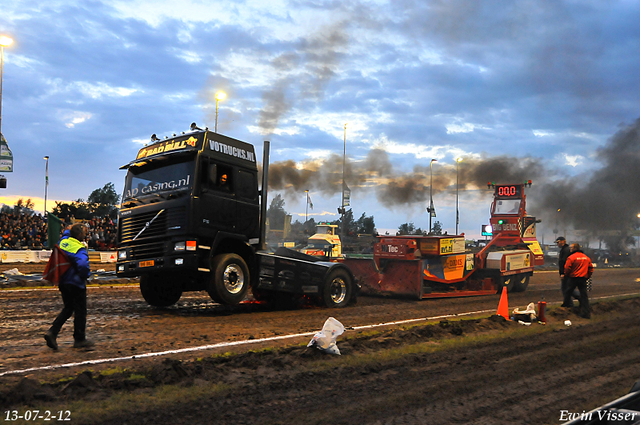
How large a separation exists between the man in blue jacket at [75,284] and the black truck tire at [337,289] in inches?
230

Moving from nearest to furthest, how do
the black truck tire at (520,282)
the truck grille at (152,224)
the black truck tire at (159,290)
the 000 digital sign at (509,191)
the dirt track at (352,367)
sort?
1. the dirt track at (352,367)
2. the truck grille at (152,224)
3. the black truck tire at (159,290)
4. the black truck tire at (520,282)
5. the 000 digital sign at (509,191)

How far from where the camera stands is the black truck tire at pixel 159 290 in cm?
1027

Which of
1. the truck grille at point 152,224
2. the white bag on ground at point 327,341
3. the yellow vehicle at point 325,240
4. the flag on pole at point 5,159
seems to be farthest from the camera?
the yellow vehicle at point 325,240

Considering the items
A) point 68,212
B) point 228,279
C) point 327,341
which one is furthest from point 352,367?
point 68,212

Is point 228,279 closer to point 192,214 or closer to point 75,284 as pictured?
point 192,214

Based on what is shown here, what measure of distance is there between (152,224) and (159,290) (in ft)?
6.39

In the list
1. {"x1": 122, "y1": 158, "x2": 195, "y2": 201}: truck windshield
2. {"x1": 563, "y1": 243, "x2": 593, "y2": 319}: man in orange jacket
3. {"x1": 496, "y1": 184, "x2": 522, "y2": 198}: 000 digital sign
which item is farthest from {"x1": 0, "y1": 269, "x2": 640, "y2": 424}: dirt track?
{"x1": 496, "y1": 184, "x2": 522, "y2": 198}: 000 digital sign

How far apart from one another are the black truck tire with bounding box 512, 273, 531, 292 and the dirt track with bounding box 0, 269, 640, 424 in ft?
24.3

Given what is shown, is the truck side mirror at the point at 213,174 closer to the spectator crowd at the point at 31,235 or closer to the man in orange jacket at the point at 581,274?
the man in orange jacket at the point at 581,274

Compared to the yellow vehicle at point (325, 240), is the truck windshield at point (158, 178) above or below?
above

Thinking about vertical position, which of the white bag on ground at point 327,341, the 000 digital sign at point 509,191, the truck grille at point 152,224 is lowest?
the white bag on ground at point 327,341

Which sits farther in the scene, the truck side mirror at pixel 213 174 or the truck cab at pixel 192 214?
the truck side mirror at pixel 213 174

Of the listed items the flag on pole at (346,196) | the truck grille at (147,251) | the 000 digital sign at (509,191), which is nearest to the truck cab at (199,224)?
the truck grille at (147,251)

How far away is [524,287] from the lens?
17.9 m
